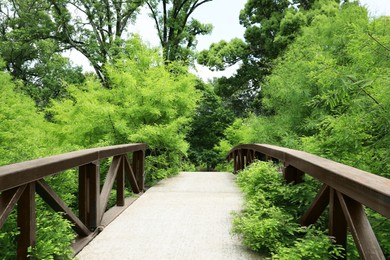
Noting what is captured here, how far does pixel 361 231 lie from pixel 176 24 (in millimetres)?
22042

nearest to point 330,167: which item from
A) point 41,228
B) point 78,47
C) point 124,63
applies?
point 41,228

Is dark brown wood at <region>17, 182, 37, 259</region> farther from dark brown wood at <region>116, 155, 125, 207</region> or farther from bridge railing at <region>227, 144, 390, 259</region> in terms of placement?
dark brown wood at <region>116, 155, 125, 207</region>

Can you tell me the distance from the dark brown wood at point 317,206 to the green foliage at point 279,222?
0.30 feet

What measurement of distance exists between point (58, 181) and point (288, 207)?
87.2 inches

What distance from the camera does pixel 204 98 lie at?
1135cm

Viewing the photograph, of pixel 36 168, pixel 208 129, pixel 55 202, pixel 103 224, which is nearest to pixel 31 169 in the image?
pixel 36 168

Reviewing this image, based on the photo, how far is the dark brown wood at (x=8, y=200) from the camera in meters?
1.99

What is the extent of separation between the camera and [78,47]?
837 inches

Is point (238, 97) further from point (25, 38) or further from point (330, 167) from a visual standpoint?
point (330, 167)

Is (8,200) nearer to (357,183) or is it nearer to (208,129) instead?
(357,183)

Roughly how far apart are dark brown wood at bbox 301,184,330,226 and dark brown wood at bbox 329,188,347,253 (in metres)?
0.15

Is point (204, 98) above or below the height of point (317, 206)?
above

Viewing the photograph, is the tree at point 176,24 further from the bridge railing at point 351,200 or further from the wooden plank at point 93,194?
the bridge railing at point 351,200

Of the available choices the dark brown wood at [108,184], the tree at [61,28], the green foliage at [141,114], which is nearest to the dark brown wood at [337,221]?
the dark brown wood at [108,184]
